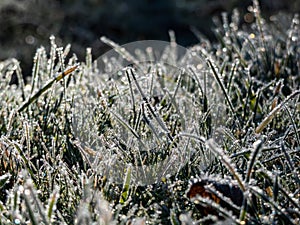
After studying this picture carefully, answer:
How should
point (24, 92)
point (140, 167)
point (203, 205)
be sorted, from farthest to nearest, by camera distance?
point (24, 92), point (140, 167), point (203, 205)

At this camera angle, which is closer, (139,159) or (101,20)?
(139,159)

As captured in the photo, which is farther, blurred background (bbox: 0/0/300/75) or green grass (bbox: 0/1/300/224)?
blurred background (bbox: 0/0/300/75)

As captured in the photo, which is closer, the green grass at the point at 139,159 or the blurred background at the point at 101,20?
the green grass at the point at 139,159

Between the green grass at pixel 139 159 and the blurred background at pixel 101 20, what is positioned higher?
the blurred background at pixel 101 20

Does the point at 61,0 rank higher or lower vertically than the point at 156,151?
higher

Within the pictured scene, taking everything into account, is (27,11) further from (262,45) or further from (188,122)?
(188,122)

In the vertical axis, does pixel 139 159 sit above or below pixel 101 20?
below

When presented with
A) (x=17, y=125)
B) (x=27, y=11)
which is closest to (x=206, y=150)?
(x=17, y=125)

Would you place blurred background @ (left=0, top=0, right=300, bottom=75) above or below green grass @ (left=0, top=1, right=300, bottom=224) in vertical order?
above
